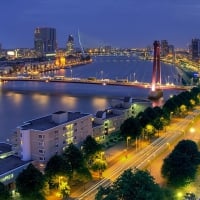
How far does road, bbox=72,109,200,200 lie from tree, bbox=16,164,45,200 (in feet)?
1.11

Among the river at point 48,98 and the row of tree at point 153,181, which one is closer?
the row of tree at point 153,181

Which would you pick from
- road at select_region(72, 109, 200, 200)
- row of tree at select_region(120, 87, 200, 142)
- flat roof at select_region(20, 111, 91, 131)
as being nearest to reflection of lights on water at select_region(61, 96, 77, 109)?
row of tree at select_region(120, 87, 200, 142)

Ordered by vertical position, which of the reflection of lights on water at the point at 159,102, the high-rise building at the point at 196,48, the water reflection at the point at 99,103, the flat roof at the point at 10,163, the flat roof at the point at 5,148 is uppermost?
the high-rise building at the point at 196,48

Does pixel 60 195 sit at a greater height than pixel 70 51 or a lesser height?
lesser

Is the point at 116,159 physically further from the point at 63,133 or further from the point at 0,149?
the point at 0,149

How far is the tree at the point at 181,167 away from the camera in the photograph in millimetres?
3768

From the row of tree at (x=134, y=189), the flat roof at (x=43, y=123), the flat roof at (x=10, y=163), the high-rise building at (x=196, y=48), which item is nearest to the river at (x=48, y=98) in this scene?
the flat roof at (x=43, y=123)

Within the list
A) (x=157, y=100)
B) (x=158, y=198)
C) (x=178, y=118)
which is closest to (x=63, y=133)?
(x=158, y=198)

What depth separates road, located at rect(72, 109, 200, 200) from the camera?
3876 millimetres

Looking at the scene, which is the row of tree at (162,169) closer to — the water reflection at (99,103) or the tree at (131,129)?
the tree at (131,129)

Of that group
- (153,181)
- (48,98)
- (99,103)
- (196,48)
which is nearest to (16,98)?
(48,98)

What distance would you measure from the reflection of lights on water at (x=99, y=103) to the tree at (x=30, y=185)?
490 cm

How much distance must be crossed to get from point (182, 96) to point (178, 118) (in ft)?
2.65

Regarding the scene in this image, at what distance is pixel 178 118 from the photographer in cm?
712
